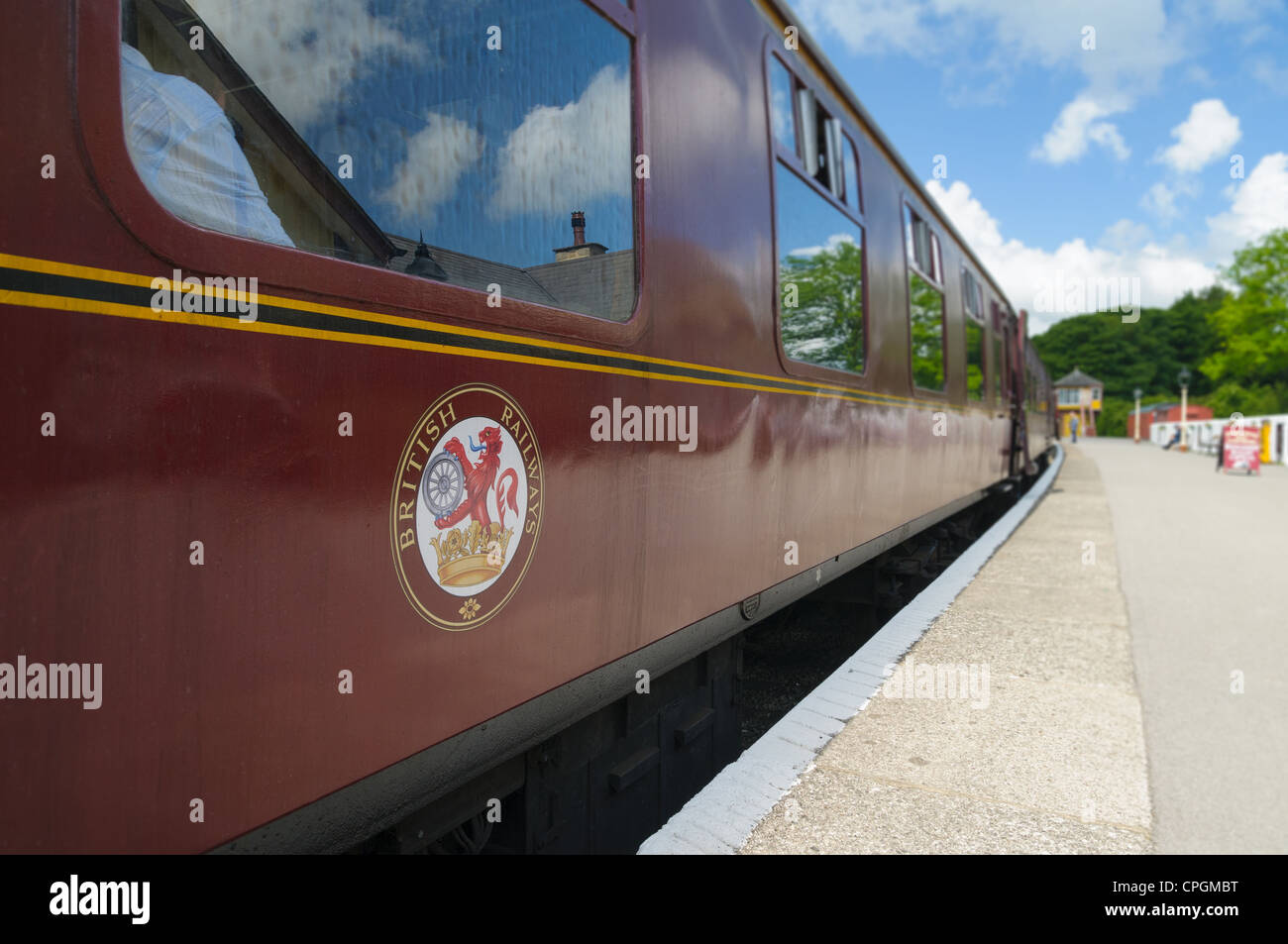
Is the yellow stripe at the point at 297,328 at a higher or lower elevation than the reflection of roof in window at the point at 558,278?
lower

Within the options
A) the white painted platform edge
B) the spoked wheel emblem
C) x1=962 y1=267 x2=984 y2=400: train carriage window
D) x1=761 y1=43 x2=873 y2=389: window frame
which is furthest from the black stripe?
x1=962 y1=267 x2=984 y2=400: train carriage window

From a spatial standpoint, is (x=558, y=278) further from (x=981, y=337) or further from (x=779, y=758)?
(x=981, y=337)

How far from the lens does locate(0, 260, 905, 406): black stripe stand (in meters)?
1.12

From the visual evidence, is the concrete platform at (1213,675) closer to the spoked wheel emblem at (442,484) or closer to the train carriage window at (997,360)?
the train carriage window at (997,360)

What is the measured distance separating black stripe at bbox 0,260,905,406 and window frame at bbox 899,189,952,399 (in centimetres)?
334

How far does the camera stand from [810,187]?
388 centimetres

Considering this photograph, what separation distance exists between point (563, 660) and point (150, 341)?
4.20 ft

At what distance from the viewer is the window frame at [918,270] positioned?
550cm

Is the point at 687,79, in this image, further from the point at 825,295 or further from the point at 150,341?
the point at 150,341

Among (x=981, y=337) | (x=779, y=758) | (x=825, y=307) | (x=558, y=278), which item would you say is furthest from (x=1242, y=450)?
(x=558, y=278)

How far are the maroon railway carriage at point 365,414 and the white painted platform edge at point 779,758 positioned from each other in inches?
13.4

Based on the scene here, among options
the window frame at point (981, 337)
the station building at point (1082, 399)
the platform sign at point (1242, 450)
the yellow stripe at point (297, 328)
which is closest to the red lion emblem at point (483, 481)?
the yellow stripe at point (297, 328)
